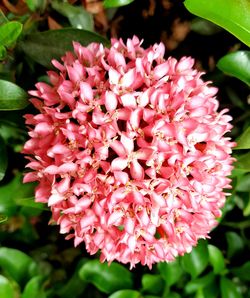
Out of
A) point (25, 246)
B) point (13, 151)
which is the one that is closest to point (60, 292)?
point (25, 246)

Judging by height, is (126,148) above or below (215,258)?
above

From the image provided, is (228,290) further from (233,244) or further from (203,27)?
(203,27)

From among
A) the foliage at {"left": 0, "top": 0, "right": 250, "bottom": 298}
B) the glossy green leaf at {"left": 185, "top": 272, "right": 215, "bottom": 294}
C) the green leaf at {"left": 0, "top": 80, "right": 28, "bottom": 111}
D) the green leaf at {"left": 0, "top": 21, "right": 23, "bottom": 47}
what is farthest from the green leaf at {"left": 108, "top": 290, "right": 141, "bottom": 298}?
the green leaf at {"left": 0, "top": 21, "right": 23, "bottom": 47}

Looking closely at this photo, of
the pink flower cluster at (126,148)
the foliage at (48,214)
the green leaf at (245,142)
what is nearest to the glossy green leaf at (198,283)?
the foliage at (48,214)

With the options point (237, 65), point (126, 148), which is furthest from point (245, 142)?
point (126, 148)

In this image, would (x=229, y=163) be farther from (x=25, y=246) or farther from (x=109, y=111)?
(x=25, y=246)
